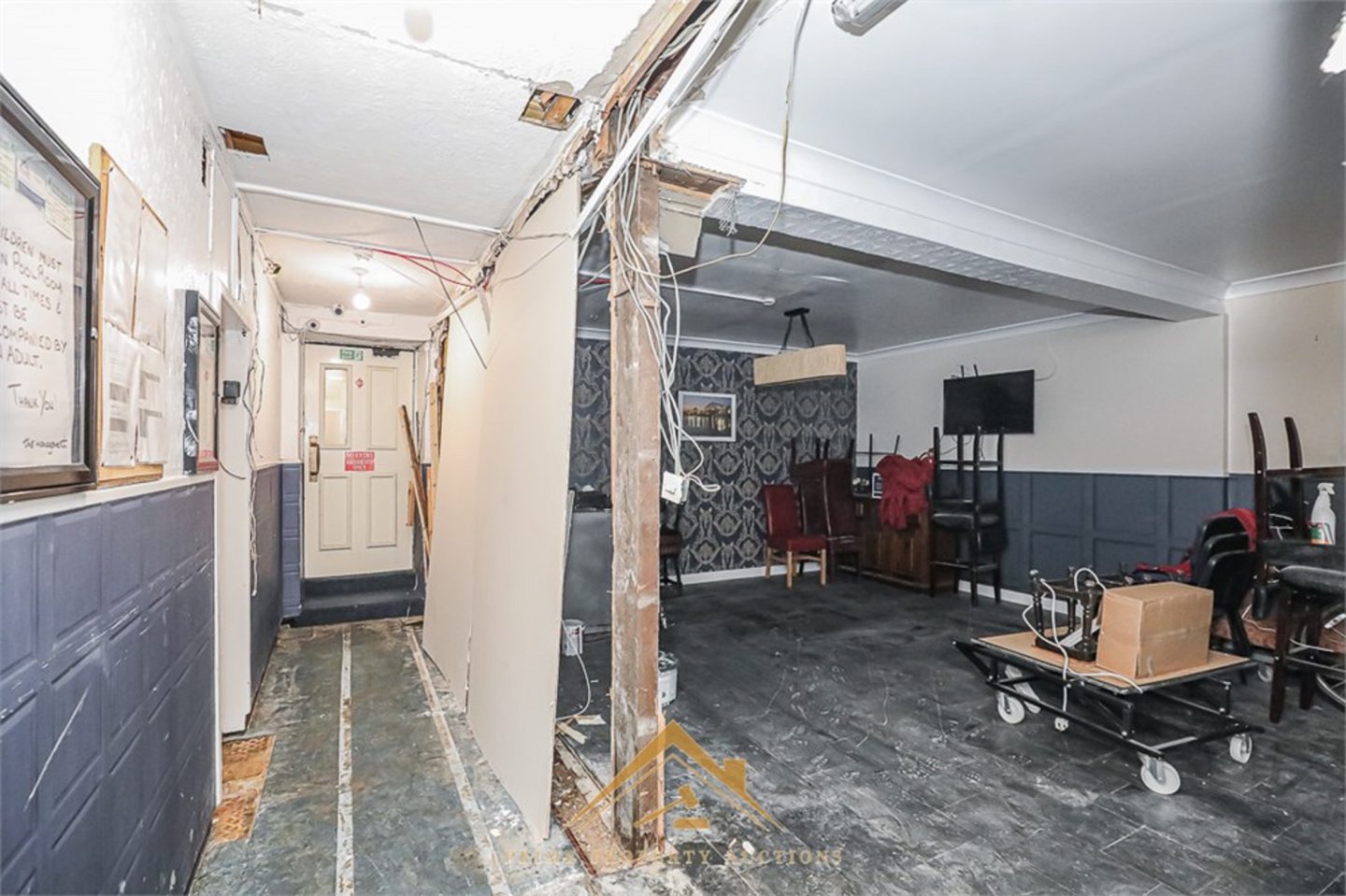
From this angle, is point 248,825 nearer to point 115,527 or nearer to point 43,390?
point 115,527

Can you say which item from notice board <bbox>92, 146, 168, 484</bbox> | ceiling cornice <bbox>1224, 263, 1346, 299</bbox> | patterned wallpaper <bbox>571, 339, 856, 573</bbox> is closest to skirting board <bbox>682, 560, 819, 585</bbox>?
patterned wallpaper <bbox>571, 339, 856, 573</bbox>

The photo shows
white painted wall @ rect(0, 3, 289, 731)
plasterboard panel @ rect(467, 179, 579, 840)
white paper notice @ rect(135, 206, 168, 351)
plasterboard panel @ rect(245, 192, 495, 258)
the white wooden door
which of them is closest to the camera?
white painted wall @ rect(0, 3, 289, 731)

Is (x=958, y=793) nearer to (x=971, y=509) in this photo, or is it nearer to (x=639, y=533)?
(x=639, y=533)

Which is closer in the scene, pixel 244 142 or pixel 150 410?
pixel 150 410

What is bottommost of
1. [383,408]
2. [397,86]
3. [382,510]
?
[382,510]

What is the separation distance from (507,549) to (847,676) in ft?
7.59

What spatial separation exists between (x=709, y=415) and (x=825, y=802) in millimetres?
4455

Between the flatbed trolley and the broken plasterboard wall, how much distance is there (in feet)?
7.12

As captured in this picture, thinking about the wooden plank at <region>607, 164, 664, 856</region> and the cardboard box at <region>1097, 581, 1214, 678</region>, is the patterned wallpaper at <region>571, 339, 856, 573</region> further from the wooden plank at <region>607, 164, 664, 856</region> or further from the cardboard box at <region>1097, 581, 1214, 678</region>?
the cardboard box at <region>1097, 581, 1214, 678</region>

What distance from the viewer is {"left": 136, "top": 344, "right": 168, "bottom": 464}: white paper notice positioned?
1.42m

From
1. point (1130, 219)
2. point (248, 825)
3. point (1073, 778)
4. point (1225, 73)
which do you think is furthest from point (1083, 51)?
point (248, 825)

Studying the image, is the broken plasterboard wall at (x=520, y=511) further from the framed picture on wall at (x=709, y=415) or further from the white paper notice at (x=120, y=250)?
the framed picture on wall at (x=709, y=415)

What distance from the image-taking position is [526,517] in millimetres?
2324

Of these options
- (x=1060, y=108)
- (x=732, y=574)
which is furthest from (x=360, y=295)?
(x=732, y=574)
